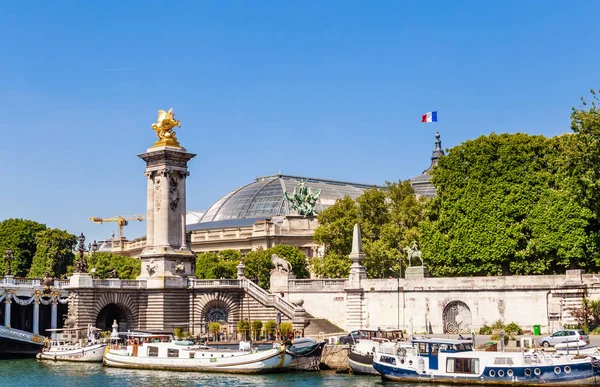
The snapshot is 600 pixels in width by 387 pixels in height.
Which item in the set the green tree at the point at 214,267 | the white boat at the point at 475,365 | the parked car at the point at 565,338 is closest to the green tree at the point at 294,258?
the green tree at the point at 214,267

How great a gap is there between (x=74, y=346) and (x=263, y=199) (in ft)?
277

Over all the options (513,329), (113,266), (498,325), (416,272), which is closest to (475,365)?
(513,329)

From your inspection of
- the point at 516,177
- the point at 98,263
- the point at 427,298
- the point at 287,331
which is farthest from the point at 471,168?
the point at 98,263

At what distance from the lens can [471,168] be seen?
3204 inches

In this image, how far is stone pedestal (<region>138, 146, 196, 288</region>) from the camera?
82.0 metres

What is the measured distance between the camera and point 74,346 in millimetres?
75000

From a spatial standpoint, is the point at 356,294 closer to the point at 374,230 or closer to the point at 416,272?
the point at 416,272

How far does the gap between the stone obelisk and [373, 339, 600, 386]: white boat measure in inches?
1088

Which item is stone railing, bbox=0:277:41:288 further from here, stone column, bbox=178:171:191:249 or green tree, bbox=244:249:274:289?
green tree, bbox=244:249:274:289

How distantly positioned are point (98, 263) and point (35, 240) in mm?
8382

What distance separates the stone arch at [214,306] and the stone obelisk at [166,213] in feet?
7.48

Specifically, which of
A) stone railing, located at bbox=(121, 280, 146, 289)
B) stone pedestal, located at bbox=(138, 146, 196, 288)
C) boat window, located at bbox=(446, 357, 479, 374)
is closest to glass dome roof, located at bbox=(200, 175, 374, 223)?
stone pedestal, located at bbox=(138, 146, 196, 288)

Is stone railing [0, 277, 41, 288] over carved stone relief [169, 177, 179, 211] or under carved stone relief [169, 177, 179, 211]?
under

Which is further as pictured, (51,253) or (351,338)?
(51,253)
